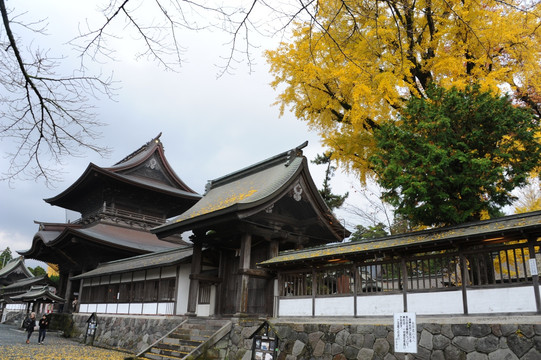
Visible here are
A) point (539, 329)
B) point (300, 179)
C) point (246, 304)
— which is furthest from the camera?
point (300, 179)

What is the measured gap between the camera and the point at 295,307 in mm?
13477

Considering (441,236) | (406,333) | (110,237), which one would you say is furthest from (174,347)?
(110,237)

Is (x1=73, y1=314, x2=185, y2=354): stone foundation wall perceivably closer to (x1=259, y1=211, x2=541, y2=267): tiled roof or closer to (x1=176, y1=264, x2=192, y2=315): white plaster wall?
(x1=176, y1=264, x2=192, y2=315): white plaster wall

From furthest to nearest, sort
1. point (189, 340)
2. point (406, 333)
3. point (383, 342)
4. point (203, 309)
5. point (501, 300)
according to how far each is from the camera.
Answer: point (203, 309)
point (189, 340)
point (383, 342)
point (501, 300)
point (406, 333)

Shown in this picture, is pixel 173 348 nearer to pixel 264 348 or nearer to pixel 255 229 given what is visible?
pixel 264 348

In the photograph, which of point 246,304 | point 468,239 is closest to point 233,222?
point 246,304

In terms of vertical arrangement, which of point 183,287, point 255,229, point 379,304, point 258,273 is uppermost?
point 255,229

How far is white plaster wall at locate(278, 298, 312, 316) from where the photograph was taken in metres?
13.1

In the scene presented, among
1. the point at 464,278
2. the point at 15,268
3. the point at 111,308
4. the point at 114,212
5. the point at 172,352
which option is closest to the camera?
the point at 464,278

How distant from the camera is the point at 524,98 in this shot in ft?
51.5

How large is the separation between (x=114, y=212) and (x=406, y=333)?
2578cm

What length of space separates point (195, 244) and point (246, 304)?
389cm

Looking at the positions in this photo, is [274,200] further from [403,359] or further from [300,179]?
[403,359]

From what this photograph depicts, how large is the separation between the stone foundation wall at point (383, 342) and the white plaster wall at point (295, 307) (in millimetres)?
624
